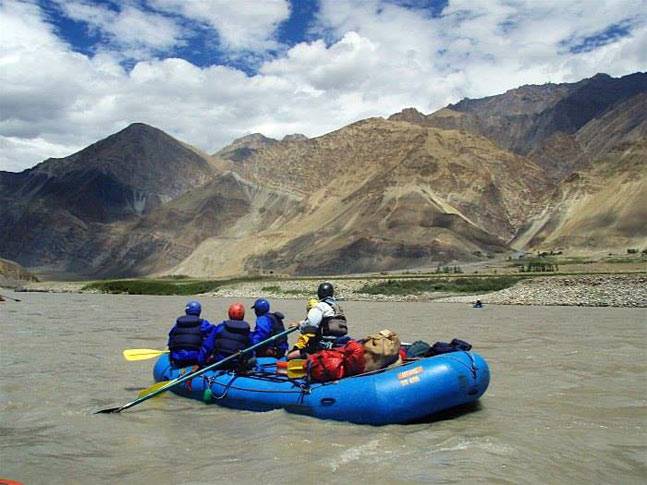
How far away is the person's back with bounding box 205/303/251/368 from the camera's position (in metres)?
12.1

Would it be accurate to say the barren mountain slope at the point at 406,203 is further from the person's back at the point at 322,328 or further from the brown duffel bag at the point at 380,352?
the brown duffel bag at the point at 380,352

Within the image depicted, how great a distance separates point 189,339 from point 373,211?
101m

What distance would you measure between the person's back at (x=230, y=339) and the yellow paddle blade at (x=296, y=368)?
1566 mm

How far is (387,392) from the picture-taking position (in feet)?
31.9

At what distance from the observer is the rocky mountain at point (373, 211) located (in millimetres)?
98125

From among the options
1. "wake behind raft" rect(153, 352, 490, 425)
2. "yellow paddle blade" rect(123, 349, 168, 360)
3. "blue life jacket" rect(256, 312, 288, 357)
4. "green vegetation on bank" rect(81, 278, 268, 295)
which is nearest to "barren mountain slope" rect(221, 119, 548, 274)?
"green vegetation on bank" rect(81, 278, 268, 295)

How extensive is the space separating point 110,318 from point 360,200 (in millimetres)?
89090

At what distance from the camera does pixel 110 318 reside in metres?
34.8

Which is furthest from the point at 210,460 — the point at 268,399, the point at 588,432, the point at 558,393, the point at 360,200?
the point at 360,200

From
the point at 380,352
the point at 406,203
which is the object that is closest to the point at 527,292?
the point at 380,352

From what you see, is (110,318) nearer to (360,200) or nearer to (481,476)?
(481,476)

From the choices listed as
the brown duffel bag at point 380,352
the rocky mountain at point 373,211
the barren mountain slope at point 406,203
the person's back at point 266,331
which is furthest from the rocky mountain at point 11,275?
the brown duffel bag at point 380,352

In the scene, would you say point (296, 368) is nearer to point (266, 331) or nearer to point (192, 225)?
point (266, 331)

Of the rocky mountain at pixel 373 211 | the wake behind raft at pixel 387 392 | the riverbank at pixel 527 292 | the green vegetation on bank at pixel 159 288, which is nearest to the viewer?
the wake behind raft at pixel 387 392
